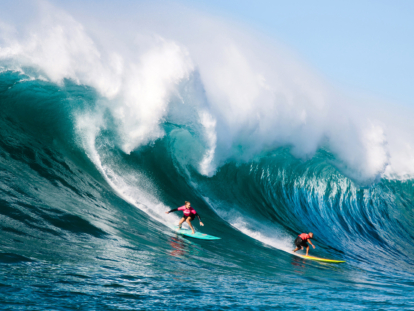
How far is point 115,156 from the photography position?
1062 cm

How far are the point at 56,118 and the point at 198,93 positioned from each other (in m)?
4.75

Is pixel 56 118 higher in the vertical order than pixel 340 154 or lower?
lower

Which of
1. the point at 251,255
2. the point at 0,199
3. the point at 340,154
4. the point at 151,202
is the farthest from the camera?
the point at 340,154

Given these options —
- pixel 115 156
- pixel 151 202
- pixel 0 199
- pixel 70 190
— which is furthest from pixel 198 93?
pixel 0 199

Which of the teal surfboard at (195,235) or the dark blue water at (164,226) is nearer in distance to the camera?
the dark blue water at (164,226)

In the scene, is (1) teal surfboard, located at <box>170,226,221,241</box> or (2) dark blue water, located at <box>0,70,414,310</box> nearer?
(2) dark blue water, located at <box>0,70,414,310</box>

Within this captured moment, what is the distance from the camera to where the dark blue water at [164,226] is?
13.0 feet

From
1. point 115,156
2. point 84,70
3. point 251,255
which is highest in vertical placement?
point 84,70

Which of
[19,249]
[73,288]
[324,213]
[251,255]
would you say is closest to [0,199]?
[19,249]

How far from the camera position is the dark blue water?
13.0 ft

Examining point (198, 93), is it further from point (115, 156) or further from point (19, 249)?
point (19, 249)

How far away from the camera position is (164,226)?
8.37 meters

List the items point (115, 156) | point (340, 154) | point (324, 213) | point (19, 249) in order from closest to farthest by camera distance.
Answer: point (19, 249) < point (115, 156) < point (324, 213) < point (340, 154)

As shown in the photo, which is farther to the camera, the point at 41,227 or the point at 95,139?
the point at 95,139
